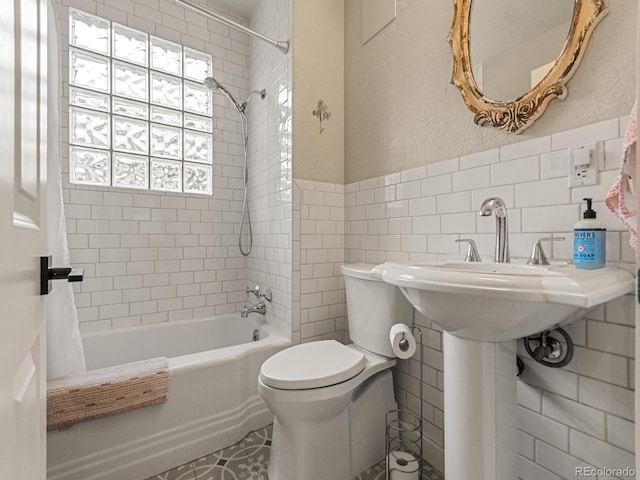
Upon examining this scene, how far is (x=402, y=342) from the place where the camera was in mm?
1198

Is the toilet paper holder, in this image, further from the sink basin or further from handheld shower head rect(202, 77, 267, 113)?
handheld shower head rect(202, 77, 267, 113)

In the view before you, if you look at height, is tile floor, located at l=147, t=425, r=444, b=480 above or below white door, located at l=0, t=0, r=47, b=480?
below

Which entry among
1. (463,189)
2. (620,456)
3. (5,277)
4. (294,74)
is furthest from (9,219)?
(294,74)

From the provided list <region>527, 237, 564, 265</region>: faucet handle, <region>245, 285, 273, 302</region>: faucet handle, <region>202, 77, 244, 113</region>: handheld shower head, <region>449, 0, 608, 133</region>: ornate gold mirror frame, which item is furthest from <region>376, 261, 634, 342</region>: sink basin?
<region>202, 77, 244, 113</region>: handheld shower head

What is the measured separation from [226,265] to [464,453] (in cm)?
196

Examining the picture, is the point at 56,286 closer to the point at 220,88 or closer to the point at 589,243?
the point at 220,88

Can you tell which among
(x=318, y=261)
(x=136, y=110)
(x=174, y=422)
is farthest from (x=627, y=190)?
(x=136, y=110)

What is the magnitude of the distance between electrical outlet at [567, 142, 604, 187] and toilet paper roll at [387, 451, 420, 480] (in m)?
1.20

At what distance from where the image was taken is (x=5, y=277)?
0.37 metres

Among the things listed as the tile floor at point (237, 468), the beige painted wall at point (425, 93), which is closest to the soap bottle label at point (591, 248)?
the beige painted wall at point (425, 93)

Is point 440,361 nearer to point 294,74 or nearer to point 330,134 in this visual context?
point 330,134

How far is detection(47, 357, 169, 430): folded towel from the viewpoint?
1166 millimetres

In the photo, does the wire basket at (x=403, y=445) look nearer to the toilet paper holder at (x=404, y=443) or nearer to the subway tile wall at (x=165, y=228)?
the toilet paper holder at (x=404, y=443)

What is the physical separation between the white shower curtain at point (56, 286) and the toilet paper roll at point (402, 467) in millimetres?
1382
